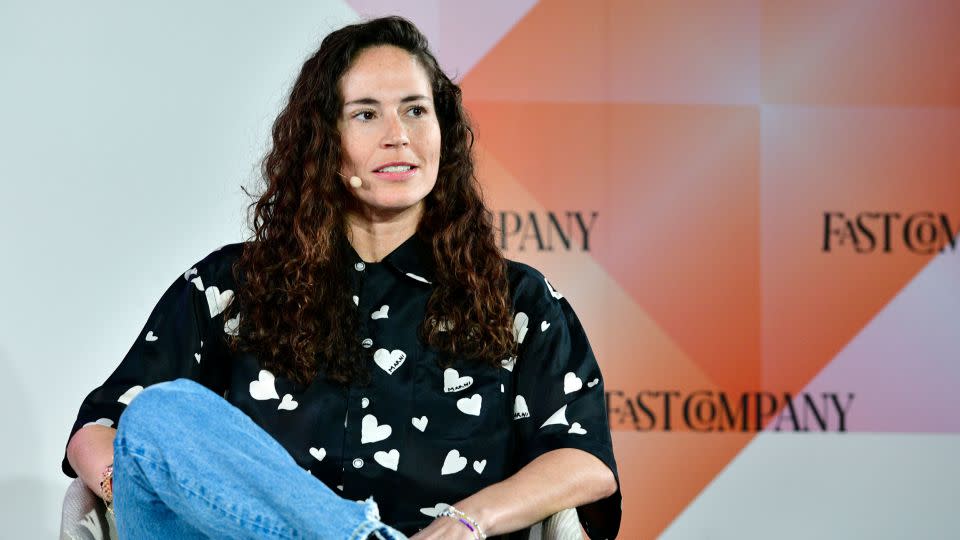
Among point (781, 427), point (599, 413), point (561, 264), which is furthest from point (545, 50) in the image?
point (599, 413)

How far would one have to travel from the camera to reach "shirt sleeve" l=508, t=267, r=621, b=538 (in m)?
1.75

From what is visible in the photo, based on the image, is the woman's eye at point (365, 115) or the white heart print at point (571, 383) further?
the woman's eye at point (365, 115)

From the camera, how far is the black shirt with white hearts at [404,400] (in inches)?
69.4

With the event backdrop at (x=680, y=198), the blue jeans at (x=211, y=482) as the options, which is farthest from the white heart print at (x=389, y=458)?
the event backdrop at (x=680, y=198)

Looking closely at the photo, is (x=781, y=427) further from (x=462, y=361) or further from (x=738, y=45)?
(x=462, y=361)

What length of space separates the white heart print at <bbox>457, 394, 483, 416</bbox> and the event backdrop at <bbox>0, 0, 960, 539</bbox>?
108 centimetres

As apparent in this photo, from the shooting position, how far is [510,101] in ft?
9.32

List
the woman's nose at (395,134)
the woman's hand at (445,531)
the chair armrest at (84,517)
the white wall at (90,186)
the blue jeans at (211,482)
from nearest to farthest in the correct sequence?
the blue jeans at (211,482) < the woman's hand at (445,531) < the chair armrest at (84,517) < the woman's nose at (395,134) < the white wall at (90,186)

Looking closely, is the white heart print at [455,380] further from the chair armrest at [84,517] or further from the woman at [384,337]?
the chair armrest at [84,517]

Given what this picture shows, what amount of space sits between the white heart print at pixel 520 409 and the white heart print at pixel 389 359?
0.20m

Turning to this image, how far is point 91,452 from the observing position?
1.68m

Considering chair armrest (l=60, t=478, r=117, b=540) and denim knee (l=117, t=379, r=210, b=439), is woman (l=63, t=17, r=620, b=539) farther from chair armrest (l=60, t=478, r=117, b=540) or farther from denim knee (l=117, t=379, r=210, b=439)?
denim knee (l=117, t=379, r=210, b=439)

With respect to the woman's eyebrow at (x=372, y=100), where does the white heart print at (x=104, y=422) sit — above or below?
below

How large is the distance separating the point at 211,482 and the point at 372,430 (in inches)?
17.1
